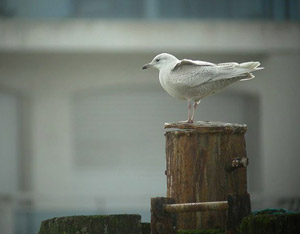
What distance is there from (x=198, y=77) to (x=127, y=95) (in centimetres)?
1314

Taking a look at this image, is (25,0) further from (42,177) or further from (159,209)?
(159,209)

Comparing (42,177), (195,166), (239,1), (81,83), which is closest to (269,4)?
(239,1)

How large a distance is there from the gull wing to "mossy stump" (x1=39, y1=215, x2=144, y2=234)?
3.56 ft

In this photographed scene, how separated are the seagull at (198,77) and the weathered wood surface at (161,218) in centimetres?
125

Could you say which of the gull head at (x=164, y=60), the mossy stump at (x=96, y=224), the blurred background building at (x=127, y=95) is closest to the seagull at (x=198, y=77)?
the gull head at (x=164, y=60)

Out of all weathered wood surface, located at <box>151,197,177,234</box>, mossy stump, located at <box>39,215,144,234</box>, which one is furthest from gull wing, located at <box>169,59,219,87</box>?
→ weathered wood surface, located at <box>151,197,177,234</box>

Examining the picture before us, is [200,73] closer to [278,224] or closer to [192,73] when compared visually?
[192,73]

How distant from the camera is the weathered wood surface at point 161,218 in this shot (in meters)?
4.86

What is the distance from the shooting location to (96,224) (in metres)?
5.41

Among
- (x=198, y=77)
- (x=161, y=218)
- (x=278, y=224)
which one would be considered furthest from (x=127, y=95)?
(x=278, y=224)

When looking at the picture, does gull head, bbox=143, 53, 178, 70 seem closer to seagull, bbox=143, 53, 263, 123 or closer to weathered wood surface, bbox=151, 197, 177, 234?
seagull, bbox=143, 53, 263, 123

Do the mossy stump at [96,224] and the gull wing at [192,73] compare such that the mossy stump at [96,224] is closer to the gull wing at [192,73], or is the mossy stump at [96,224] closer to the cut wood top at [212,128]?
the cut wood top at [212,128]

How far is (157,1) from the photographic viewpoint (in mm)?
19297

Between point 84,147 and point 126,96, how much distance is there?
4.25 ft
